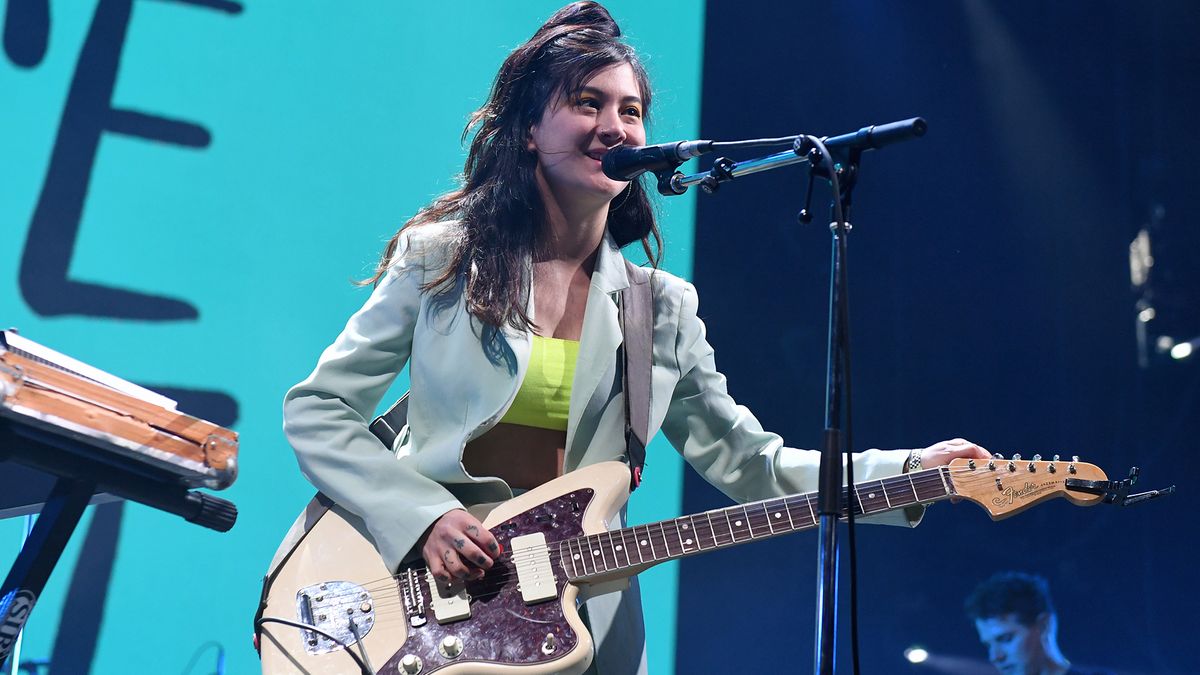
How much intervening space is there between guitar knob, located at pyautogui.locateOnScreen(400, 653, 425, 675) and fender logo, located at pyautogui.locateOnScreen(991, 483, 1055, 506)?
1255 millimetres

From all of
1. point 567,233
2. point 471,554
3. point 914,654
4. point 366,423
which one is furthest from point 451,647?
point 914,654

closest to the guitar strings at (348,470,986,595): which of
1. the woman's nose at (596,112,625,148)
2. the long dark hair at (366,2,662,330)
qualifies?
the long dark hair at (366,2,662,330)

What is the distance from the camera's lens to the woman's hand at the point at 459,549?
91.2 inches

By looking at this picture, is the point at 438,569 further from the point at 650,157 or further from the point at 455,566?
the point at 650,157

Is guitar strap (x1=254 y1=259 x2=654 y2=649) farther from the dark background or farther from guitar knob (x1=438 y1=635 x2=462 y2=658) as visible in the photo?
the dark background

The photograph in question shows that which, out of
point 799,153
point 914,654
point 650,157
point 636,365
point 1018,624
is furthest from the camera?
point 914,654

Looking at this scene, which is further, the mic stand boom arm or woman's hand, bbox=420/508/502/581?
woman's hand, bbox=420/508/502/581

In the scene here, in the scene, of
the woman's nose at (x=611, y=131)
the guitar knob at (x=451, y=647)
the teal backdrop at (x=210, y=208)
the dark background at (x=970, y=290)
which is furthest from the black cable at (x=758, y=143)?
the dark background at (x=970, y=290)

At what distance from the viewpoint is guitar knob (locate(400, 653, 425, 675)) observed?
2.24 m

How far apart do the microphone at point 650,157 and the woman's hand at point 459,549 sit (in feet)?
2.61

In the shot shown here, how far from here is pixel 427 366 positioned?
8.56 ft

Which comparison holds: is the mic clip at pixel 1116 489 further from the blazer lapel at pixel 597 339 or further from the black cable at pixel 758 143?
the blazer lapel at pixel 597 339

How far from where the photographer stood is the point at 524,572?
235 cm

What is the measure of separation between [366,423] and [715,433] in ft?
2.97
